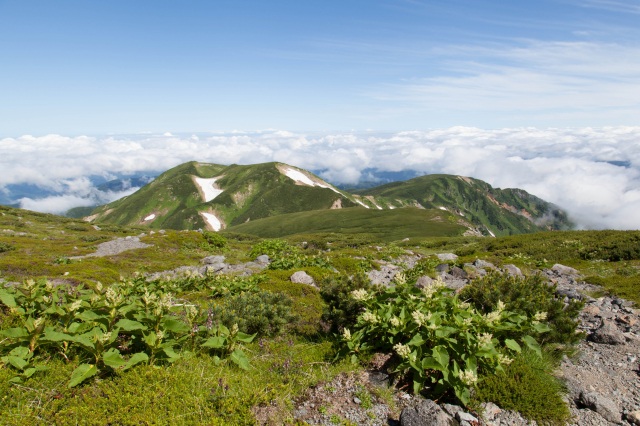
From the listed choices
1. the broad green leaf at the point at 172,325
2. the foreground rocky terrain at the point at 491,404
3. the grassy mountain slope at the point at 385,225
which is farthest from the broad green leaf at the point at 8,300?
the grassy mountain slope at the point at 385,225

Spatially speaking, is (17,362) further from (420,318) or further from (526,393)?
(526,393)

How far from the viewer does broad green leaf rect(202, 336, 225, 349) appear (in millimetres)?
6211

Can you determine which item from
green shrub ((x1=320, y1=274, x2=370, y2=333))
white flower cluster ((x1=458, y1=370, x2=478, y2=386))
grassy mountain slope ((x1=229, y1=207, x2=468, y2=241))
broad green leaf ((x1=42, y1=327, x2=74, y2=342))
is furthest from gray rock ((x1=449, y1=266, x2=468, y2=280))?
grassy mountain slope ((x1=229, y1=207, x2=468, y2=241))

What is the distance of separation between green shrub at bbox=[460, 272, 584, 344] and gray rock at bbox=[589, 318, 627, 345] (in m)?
0.67

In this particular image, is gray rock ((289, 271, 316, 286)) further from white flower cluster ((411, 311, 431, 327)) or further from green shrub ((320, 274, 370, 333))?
white flower cluster ((411, 311, 431, 327))

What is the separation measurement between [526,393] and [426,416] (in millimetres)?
1988

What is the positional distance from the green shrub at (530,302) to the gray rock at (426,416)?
3.20m

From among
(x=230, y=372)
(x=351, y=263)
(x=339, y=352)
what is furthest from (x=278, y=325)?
(x=351, y=263)

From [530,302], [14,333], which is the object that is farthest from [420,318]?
[14,333]

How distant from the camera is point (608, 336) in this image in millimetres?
9047

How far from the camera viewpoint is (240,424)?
198 inches

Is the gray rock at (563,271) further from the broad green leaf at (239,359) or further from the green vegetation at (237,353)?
the broad green leaf at (239,359)

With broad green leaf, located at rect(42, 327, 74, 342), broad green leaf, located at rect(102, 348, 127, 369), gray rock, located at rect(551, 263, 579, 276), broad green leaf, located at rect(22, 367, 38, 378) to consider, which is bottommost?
gray rock, located at rect(551, 263, 579, 276)

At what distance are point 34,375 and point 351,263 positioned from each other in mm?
17476
